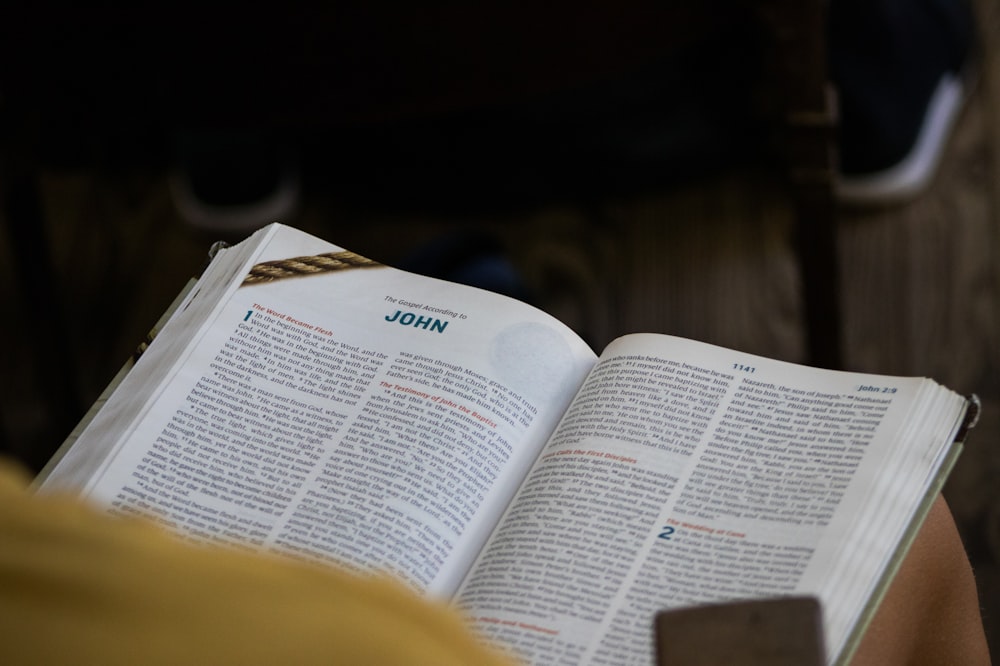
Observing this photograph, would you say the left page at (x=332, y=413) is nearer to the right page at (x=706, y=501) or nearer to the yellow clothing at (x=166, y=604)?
the right page at (x=706, y=501)

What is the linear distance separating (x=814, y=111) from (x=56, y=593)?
2.60ft

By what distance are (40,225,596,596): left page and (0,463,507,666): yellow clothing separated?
0.19 metres

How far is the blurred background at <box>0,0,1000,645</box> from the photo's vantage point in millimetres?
1161

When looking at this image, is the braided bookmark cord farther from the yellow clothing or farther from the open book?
the yellow clothing

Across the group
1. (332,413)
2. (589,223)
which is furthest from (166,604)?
(589,223)

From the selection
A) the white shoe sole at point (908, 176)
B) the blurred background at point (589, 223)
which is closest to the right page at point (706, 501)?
the blurred background at point (589, 223)

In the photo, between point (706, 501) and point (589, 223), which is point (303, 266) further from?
point (589, 223)

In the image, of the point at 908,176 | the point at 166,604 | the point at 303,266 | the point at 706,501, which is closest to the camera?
the point at 166,604

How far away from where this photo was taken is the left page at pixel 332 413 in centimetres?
56

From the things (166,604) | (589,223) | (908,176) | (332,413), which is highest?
(908,176)

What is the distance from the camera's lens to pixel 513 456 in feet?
1.93

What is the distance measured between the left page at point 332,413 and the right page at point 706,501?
0.03 meters

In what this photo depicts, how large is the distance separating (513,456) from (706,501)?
0.10 m

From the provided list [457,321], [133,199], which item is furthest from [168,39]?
[133,199]
